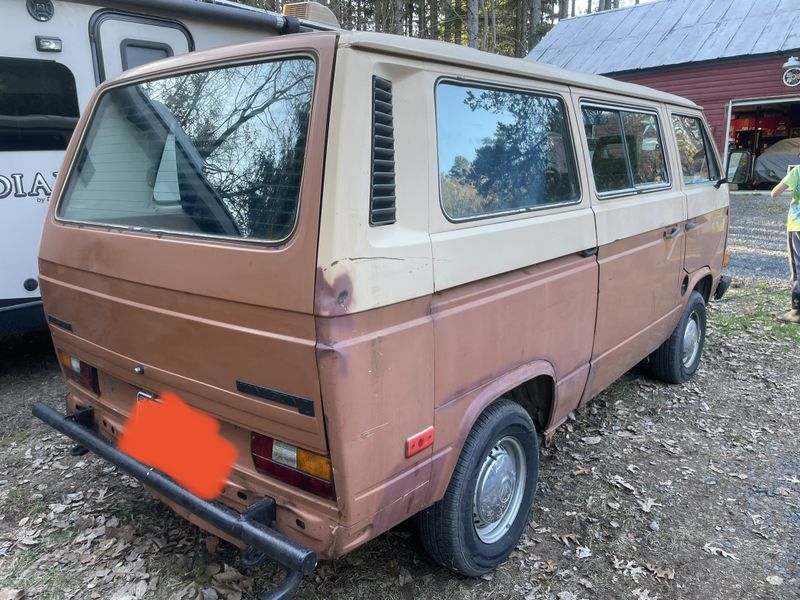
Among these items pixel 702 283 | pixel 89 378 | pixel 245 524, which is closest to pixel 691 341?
pixel 702 283

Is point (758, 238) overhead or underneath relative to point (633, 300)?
underneath

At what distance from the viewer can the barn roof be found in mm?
16109

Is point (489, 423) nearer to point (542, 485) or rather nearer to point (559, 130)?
point (542, 485)

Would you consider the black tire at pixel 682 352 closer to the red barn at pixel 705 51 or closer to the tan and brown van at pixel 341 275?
the tan and brown van at pixel 341 275

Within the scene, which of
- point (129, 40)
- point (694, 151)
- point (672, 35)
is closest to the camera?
point (694, 151)

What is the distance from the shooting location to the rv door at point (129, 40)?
4824mm

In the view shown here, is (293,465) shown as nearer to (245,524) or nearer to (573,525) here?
(245,524)

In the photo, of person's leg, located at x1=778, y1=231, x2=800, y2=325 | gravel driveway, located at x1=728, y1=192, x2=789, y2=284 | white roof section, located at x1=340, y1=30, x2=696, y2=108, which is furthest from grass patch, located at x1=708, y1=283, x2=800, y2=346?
white roof section, located at x1=340, y1=30, x2=696, y2=108

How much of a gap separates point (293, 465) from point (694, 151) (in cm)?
410

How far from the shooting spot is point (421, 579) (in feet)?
9.02

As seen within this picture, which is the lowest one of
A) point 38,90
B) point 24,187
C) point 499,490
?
point 499,490

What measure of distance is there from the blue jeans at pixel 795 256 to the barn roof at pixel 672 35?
11896 millimetres

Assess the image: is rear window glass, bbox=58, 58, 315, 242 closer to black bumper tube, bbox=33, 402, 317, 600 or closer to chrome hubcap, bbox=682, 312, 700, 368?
black bumper tube, bbox=33, 402, 317, 600

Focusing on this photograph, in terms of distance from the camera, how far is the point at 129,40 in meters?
4.98
